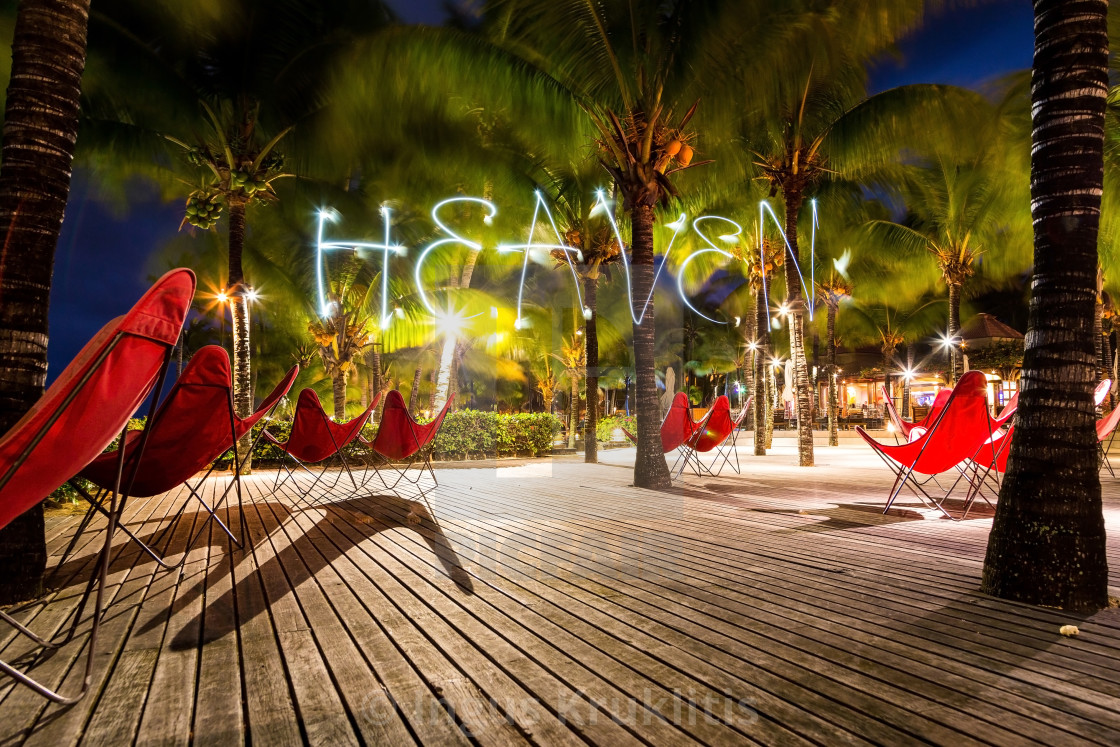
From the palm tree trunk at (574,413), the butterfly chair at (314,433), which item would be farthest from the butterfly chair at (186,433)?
the palm tree trunk at (574,413)

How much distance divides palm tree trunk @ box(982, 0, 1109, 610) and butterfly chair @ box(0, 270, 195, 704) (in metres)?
3.17

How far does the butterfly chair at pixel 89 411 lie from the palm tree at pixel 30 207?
4.15 ft

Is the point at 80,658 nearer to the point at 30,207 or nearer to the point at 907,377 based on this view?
the point at 30,207

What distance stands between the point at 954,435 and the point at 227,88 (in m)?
8.97

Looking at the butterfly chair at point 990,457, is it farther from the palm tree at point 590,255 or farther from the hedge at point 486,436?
the hedge at point 486,436

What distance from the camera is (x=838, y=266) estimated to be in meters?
17.6

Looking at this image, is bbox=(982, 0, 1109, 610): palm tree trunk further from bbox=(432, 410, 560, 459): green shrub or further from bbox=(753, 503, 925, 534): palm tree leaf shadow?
bbox=(432, 410, 560, 459): green shrub

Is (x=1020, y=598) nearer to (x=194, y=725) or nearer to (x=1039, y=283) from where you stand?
(x=1039, y=283)

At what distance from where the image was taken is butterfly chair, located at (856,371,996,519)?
13.5 feet

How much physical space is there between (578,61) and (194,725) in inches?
263

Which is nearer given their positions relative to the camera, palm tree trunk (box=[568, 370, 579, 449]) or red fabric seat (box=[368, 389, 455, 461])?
red fabric seat (box=[368, 389, 455, 461])

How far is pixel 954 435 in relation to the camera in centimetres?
432

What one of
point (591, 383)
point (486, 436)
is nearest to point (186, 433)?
point (591, 383)

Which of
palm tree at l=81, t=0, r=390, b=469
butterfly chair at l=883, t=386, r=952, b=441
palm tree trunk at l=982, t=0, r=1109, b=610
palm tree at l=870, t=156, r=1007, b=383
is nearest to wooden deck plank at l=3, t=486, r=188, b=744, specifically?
palm tree trunk at l=982, t=0, r=1109, b=610
